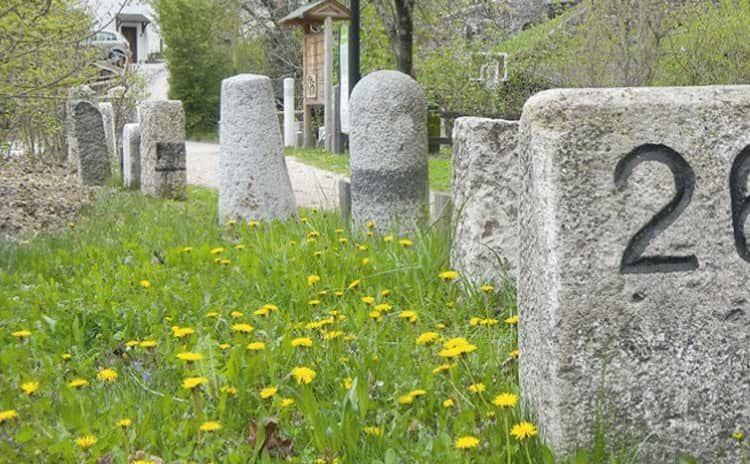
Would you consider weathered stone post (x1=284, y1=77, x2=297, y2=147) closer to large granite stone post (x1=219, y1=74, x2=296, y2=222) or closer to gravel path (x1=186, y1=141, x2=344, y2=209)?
gravel path (x1=186, y1=141, x2=344, y2=209)

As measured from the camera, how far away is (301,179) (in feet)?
46.1

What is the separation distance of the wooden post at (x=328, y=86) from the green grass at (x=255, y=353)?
537 inches

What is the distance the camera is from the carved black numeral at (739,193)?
264 cm

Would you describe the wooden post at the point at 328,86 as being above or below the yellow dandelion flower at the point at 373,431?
above

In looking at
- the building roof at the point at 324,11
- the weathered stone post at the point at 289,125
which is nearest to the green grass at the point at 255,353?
the building roof at the point at 324,11

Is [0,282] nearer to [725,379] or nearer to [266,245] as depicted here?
[266,245]

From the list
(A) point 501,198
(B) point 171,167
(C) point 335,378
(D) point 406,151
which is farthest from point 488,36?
(C) point 335,378

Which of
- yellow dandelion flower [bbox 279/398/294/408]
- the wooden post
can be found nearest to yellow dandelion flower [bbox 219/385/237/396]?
yellow dandelion flower [bbox 279/398/294/408]

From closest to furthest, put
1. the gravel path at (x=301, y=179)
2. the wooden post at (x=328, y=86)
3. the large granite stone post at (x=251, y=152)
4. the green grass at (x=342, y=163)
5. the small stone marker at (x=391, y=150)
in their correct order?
the small stone marker at (x=391, y=150)
the large granite stone post at (x=251, y=152)
the gravel path at (x=301, y=179)
the green grass at (x=342, y=163)
the wooden post at (x=328, y=86)

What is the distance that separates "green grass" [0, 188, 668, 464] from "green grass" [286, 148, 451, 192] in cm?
609

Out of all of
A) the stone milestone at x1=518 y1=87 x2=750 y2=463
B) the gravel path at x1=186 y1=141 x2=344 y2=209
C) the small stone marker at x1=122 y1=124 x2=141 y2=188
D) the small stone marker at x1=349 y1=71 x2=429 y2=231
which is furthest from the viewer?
the small stone marker at x1=122 y1=124 x2=141 y2=188

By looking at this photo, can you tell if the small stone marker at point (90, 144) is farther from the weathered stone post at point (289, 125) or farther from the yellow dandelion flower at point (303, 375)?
the weathered stone post at point (289, 125)

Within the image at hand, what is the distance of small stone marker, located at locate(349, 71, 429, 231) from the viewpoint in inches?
260

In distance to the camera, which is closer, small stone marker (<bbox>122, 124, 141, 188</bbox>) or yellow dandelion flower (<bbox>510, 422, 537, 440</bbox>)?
yellow dandelion flower (<bbox>510, 422, 537, 440</bbox>)
